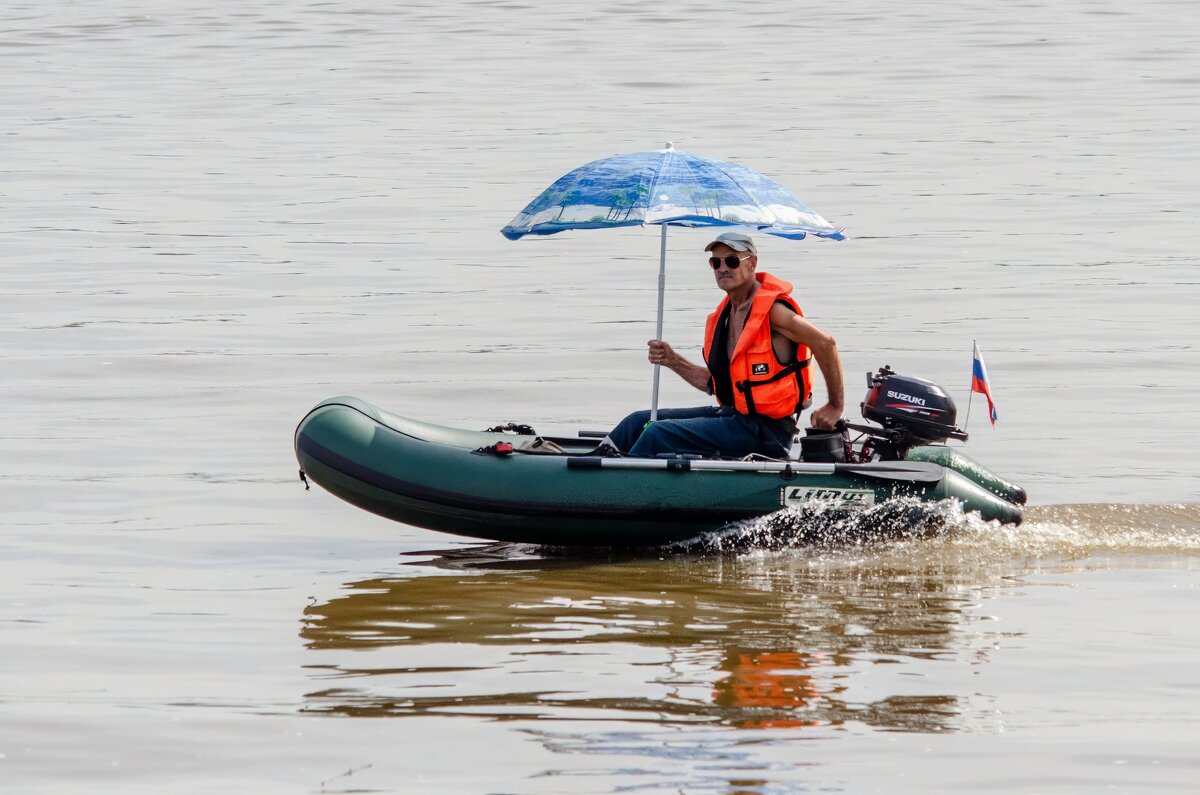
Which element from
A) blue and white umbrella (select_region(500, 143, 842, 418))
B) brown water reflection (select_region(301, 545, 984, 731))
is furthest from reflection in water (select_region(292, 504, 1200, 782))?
blue and white umbrella (select_region(500, 143, 842, 418))

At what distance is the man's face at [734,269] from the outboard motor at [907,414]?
808mm

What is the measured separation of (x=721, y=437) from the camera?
8.28m

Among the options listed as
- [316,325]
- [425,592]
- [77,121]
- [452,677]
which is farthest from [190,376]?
[77,121]

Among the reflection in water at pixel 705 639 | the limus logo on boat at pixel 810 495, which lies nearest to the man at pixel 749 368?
the limus logo on boat at pixel 810 495

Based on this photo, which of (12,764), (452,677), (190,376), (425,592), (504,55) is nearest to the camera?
(12,764)

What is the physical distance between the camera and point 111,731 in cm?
580

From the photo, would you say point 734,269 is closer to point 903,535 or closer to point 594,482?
point 594,482

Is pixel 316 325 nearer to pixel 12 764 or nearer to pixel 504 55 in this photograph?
pixel 12 764

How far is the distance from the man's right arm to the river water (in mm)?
792

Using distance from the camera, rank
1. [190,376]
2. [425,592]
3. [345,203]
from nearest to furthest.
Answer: [425,592], [190,376], [345,203]

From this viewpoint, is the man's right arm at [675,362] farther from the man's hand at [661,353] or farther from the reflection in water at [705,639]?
the reflection in water at [705,639]

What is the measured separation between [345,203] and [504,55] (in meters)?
13.5

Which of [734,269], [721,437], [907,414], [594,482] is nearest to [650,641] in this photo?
[594,482]

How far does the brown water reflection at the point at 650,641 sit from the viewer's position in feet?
19.7
